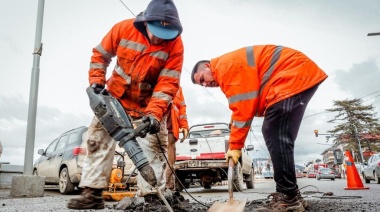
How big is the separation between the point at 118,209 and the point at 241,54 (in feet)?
6.12

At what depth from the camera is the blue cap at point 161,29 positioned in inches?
117

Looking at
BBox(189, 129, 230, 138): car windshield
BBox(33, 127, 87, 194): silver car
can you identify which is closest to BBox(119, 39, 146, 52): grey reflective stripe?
BBox(33, 127, 87, 194): silver car

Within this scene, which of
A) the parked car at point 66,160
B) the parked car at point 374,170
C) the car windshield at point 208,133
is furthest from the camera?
the parked car at point 374,170

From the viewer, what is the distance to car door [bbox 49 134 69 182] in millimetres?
7975

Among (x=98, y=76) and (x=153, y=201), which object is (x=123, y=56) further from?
(x=153, y=201)

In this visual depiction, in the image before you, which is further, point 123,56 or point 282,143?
point 123,56

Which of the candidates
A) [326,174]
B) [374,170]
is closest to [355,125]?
[326,174]

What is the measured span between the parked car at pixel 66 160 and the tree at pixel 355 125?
158 ft

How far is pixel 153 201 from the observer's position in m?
3.22

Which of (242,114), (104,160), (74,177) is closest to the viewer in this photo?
(242,114)

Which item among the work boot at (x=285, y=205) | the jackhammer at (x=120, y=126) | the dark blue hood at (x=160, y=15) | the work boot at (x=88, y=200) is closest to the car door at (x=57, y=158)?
the work boot at (x=88, y=200)

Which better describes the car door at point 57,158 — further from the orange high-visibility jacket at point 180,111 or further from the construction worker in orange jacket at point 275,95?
the construction worker in orange jacket at point 275,95

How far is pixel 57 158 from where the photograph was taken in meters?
8.08

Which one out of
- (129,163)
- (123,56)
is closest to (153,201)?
(123,56)
